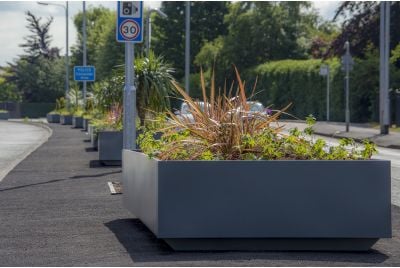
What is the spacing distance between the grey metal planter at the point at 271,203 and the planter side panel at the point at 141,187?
0.29 feet

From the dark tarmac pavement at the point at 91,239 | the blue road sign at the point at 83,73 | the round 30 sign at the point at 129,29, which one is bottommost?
the dark tarmac pavement at the point at 91,239

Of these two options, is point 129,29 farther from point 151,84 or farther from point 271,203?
point 271,203

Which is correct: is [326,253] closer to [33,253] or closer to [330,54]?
[33,253]

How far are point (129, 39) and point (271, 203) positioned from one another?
6533 millimetres

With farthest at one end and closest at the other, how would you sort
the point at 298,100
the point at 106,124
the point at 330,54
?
the point at 298,100 < the point at 330,54 < the point at 106,124

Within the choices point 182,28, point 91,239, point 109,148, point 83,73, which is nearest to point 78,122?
point 83,73

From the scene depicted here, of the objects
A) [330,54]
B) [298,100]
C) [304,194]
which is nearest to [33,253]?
[304,194]

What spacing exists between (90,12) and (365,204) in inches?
4738

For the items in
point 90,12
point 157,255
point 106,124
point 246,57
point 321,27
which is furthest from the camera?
point 90,12

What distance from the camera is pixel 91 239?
9.62 meters

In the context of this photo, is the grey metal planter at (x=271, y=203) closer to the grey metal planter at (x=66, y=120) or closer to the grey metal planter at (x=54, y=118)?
the grey metal planter at (x=66, y=120)

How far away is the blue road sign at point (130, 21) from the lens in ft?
48.1

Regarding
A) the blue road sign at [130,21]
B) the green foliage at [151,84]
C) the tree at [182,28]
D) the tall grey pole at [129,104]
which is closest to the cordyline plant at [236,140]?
the tall grey pole at [129,104]

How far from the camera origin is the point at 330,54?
1941 inches
